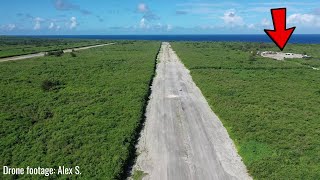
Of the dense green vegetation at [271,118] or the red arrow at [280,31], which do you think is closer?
the red arrow at [280,31]

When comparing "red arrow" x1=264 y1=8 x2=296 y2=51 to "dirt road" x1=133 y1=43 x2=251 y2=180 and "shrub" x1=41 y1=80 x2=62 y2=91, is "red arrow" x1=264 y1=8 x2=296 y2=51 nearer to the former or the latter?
"dirt road" x1=133 y1=43 x2=251 y2=180

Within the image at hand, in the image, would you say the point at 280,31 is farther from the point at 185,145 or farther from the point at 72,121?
the point at 72,121

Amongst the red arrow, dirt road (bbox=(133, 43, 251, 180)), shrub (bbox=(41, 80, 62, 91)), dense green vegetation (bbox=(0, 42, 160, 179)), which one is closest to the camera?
the red arrow

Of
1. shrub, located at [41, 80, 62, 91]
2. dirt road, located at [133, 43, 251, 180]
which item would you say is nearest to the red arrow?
dirt road, located at [133, 43, 251, 180]

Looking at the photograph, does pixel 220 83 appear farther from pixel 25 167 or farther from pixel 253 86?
pixel 25 167

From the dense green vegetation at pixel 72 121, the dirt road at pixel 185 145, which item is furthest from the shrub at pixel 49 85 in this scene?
the dirt road at pixel 185 145

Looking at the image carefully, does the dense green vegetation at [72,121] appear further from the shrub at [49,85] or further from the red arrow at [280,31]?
the red arrow at [280,31]

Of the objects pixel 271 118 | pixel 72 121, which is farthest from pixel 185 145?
pixel 72 121
